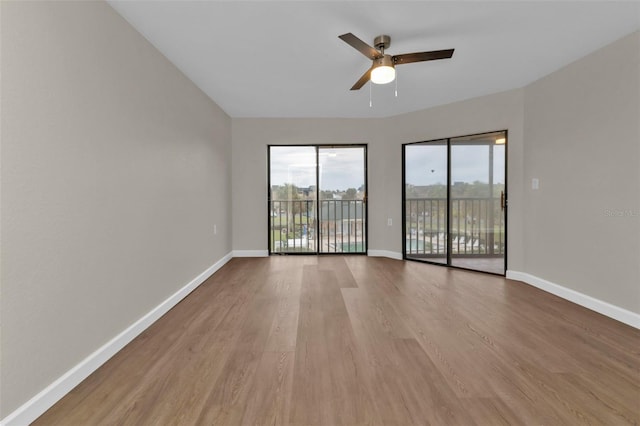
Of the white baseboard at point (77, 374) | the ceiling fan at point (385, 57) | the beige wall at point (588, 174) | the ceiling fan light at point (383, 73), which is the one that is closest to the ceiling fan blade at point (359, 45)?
the ceiling fan at point (385, 57)

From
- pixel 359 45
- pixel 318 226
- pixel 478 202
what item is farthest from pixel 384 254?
pixel 359 45

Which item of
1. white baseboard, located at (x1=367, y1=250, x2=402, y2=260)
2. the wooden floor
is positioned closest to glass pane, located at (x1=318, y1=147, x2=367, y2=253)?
white baseboard, located at (x1=367, y1=250, x2=402, y2=260)

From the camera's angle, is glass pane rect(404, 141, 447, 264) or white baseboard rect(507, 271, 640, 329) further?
glass pane rect(404, 141, 447, 264)

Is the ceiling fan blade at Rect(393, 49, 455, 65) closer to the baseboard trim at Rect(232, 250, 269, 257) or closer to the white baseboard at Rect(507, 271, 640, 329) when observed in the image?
the white baseboard at Rect(507, 271, 640, 329)

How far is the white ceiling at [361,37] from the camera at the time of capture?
1995mm

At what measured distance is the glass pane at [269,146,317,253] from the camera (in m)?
4.92

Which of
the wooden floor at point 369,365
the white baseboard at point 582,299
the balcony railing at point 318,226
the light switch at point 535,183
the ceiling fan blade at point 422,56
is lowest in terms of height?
the wooden floor at point 369,365

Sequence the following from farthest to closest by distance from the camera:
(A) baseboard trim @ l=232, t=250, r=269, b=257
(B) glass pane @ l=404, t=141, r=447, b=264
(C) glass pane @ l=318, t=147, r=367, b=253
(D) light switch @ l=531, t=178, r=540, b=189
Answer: (C) glass pane @ l=318, t=147, r=367, b=253 → (A) baseboard trim @ l=232, t=250, r=269, b=257 → (B) glass pane @ l=404, t=141, r=447, b=264 → (D) light switch @ l=531, t=178, r=540, b=189

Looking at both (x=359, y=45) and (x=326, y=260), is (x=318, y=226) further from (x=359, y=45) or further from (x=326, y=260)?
(x=359, y=45)

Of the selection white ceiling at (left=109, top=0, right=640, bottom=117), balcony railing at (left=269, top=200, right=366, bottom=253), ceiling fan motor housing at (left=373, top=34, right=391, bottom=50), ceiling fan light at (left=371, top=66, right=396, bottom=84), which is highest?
white ceiling at (left=109, top=0, right=640, bottom=117)

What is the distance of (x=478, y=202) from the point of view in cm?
387

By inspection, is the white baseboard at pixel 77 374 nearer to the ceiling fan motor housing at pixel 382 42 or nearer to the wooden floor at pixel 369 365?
the wooden floor at pixel 369 365

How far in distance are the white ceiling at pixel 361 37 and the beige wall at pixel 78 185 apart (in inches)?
14.3

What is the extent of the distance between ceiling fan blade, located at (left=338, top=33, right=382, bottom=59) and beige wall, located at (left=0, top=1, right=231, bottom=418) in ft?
5.12
